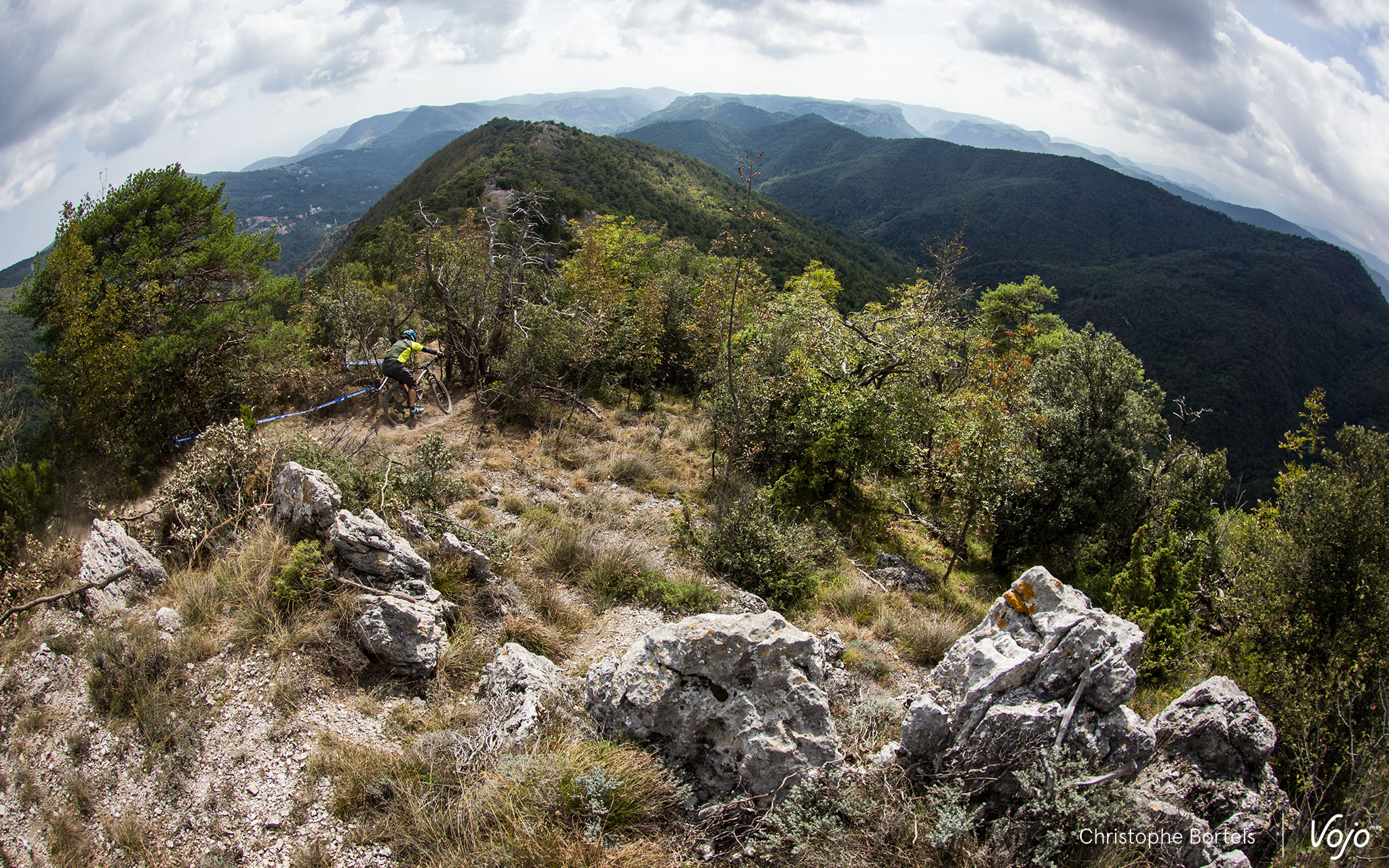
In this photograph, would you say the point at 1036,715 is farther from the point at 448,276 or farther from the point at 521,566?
the point at 448,276

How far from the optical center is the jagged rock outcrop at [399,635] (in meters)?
4.41

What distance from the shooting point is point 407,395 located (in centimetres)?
1041

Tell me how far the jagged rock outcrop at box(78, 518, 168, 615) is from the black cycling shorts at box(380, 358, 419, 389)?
5030 millimetres

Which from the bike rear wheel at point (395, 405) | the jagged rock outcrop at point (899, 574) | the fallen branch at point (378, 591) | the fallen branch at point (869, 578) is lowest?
the jagged rock outcrop at point (899, 574)

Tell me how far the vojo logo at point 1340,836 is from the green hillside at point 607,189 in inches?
1946

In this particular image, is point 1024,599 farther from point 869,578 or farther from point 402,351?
point 402,351

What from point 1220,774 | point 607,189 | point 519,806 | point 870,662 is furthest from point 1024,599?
point 607,189

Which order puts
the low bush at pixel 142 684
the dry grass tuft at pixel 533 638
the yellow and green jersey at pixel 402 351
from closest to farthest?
1. the low bush at pixel 142 684
2. the dry grass tuft at pixel 533 638
3. the yellow and green jersey at pixel 402 351

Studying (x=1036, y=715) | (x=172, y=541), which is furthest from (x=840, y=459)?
Answer: (x=172, y=541)

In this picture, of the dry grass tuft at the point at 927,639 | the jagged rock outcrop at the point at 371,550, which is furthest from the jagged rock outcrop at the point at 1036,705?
the jagged rock outcrop at the point at 371,550

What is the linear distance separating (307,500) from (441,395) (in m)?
6.41

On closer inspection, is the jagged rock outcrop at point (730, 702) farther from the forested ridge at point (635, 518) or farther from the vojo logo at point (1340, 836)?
the vojo logo at point (1340, 836)

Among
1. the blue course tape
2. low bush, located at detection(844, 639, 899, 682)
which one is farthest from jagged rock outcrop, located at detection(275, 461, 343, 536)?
low bush, located at detection(844, 639, 899, 682)

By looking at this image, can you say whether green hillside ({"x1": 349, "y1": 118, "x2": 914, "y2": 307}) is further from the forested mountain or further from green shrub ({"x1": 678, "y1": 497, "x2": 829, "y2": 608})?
green shrub ({"x1": 678, "y1": 497, "x2": 829, "y2": 608})
